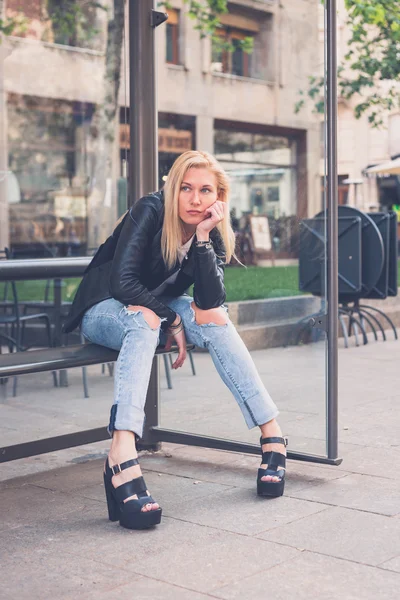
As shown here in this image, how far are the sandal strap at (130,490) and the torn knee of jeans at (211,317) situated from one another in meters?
0.75

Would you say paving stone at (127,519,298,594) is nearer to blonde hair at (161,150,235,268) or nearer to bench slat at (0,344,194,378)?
bench slat at (0,344,194,378)

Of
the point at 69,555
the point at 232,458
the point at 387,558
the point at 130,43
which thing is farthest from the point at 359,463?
the point at 130,43

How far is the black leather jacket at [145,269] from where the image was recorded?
3.62 meters

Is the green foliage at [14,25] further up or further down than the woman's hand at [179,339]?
further up

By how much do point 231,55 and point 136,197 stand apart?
3533mm

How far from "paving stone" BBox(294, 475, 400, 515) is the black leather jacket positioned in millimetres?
859

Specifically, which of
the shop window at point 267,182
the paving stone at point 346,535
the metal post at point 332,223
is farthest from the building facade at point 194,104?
the paving stone at point 346,535

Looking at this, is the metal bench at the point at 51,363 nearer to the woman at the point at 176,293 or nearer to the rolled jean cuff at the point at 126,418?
the woman at the point at 176,293

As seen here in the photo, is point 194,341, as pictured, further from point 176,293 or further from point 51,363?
point 51,363

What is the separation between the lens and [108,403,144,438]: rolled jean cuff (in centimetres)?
336

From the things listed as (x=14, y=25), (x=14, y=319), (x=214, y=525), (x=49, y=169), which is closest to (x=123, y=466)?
(x=214, y=525)

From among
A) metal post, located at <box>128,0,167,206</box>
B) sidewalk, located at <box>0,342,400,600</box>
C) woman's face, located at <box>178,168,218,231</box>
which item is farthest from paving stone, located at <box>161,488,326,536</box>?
metal post, located at <box>128,0,167,206</box>

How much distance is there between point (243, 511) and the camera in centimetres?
349

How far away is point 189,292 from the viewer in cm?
424
